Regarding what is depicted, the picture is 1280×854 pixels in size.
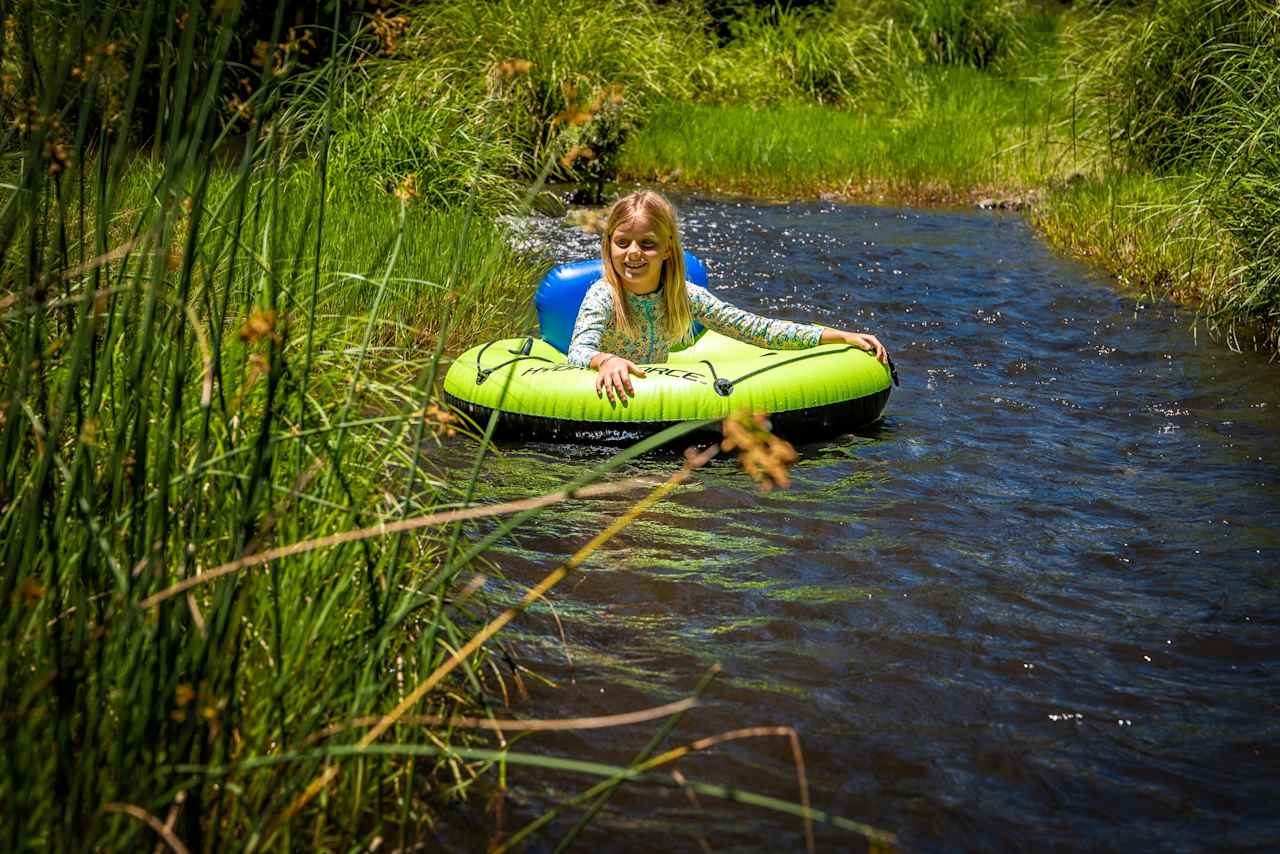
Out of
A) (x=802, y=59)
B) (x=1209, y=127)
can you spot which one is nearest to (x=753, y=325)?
(x=1209, y=127)

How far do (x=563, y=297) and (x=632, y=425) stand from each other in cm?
93

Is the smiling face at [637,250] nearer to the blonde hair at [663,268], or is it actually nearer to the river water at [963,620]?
the blonde hair at [663,268]

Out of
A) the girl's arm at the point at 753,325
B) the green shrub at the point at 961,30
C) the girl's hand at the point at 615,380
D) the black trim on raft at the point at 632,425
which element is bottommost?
the black trim on raft at the point at 632,425

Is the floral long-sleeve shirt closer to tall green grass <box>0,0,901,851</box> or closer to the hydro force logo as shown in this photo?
the hydro force logo

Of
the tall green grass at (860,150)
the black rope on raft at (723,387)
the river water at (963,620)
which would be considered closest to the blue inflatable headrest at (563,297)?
the river water at (963,620)

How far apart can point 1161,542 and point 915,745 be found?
163cm

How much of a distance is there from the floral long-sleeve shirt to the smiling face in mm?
89

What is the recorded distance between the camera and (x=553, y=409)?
5.09 metres

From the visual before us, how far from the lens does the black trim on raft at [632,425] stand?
5.10 meters

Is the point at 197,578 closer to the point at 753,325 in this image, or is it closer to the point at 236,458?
the point at 236,458

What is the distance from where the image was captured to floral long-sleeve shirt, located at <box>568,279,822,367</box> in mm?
5434

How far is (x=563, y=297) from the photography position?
580 centimetres

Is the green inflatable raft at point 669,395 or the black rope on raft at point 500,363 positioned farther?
the black rope on raft at point 500,363

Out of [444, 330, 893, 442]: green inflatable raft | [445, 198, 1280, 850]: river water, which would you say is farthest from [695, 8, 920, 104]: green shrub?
[444, 330, 893, 442]: green inflatable raft
